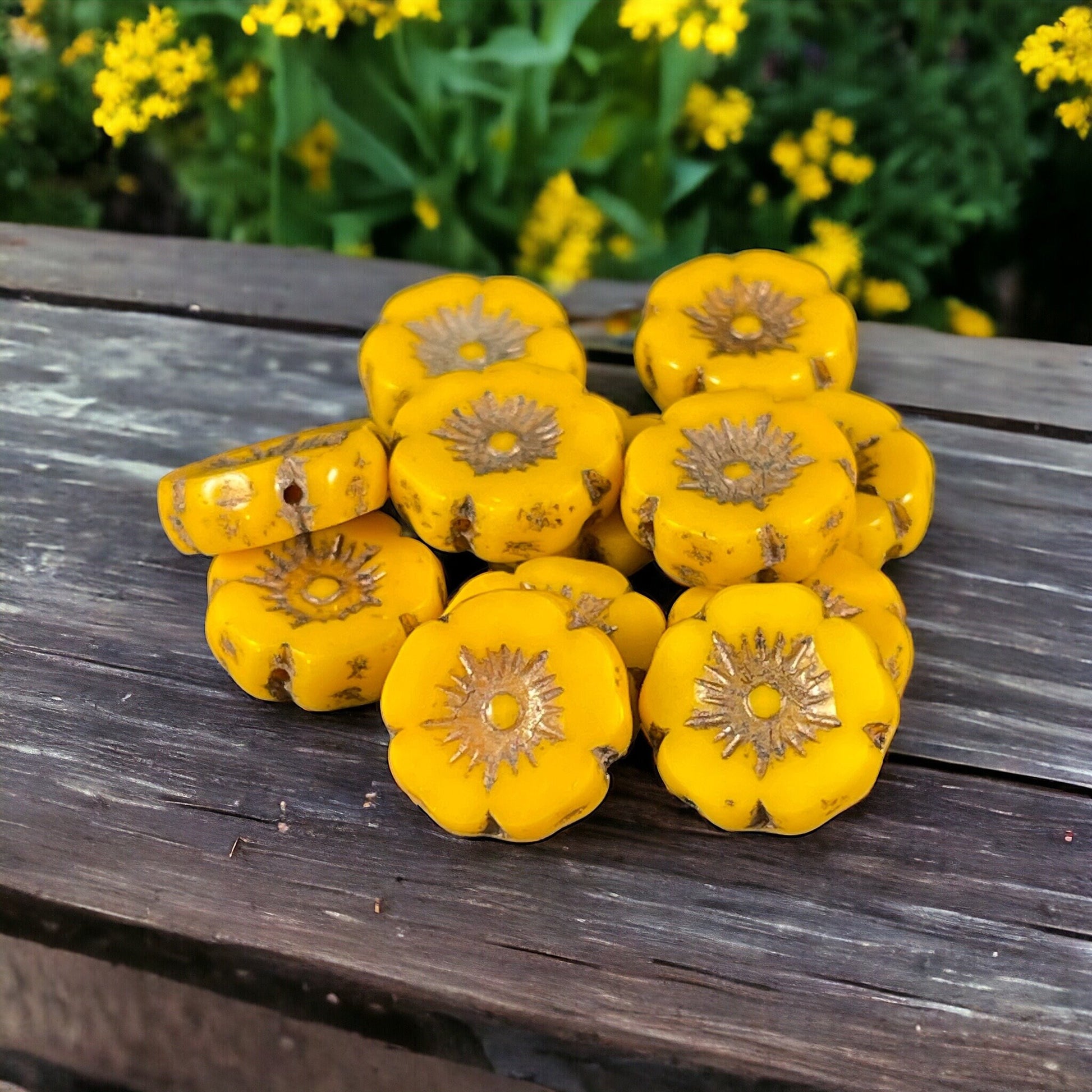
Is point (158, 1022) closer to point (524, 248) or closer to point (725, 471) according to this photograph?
point (725, 471)

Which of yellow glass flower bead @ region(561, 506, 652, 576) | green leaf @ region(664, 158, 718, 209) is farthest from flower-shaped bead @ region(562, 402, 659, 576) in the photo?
green leaf @ region(664, 158, 718, 209)

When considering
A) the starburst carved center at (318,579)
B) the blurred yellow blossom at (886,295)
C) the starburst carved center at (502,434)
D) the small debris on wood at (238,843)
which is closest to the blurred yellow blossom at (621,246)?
the blurred yellow blossom at (886,295)

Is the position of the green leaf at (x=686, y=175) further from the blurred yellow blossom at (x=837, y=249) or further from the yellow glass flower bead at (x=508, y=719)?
the yellow glass flower bead at (x=508, y=719)

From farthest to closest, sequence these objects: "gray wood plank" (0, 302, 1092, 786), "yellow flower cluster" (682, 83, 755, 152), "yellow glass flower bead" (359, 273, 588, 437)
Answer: "yellow flower cluster" (682, 83, 755, 152)
"yellow glass flower bead" (359, 273, 588, 437)
"gray wood plank" (0, 302, 1092, 786)

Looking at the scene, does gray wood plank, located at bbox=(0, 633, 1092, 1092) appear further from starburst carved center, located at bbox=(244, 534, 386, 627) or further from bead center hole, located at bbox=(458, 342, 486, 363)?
bead center hole, located at bbox=(458, 342, 486, 363)

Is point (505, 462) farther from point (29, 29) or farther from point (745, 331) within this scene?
point (29, 29)

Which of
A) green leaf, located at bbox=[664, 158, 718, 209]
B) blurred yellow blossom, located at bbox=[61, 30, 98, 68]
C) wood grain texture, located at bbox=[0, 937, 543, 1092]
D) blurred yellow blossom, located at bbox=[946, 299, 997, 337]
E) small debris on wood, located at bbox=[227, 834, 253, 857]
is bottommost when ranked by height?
wood grain texture, located at bbox=[0, 937, 543, 1092]

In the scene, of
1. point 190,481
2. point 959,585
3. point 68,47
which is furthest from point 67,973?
point 68,47
